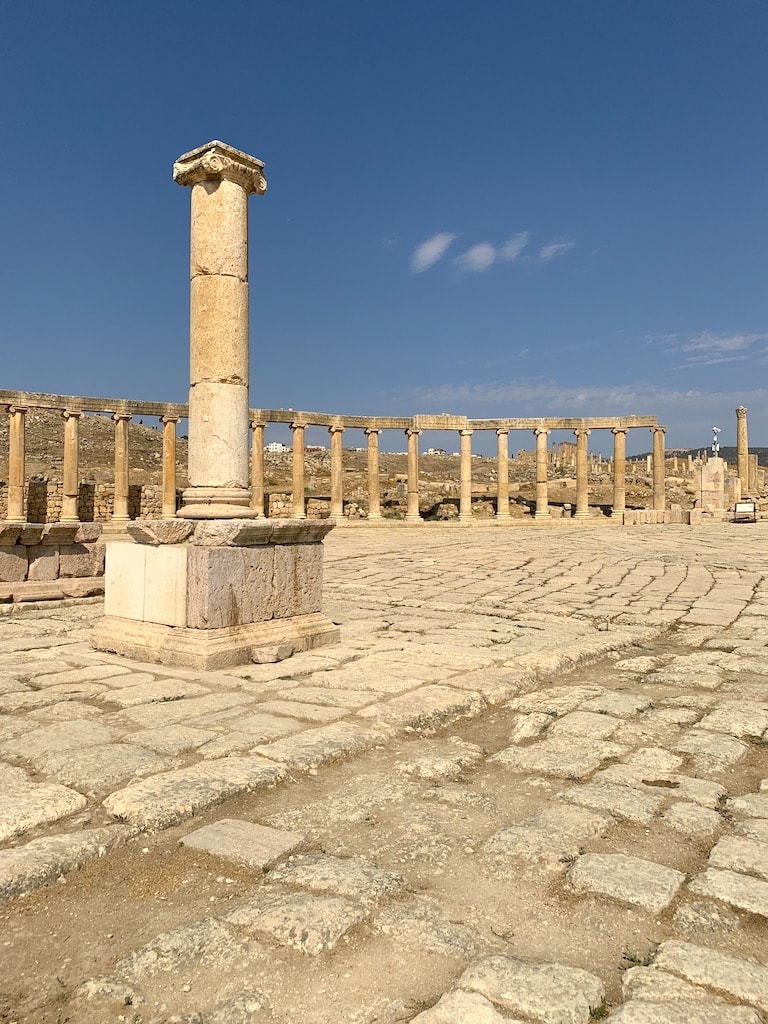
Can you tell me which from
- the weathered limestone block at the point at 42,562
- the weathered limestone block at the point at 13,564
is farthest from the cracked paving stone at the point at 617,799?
the weathered limestone block at the point at 42,562

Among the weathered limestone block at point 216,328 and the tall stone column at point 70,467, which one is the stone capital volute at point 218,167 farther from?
the tall stone column at point 70,467

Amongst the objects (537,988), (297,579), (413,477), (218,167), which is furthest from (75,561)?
(413,477)

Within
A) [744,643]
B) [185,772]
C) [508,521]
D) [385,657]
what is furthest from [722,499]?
[185,772]

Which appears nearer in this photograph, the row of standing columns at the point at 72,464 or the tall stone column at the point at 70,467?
the row of standing columns at the point at 72,464

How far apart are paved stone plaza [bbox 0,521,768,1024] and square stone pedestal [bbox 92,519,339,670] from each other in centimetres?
28

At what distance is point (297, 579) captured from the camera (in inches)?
253

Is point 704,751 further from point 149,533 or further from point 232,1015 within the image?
point 149,533

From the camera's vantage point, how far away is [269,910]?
2.19 meters

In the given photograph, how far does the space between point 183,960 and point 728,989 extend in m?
1.43

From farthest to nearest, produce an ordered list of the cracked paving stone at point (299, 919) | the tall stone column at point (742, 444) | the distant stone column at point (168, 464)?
the tall stone column at point (742, 444), the distant stone column at point (168, 464), the cracked paving stone at point (299, 919)

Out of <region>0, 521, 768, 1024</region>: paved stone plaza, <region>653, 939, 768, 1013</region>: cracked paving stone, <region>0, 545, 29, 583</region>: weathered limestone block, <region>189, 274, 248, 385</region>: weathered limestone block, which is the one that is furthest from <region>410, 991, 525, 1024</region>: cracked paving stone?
<region>0, 545, 29, 583</region>: weathered limestone block

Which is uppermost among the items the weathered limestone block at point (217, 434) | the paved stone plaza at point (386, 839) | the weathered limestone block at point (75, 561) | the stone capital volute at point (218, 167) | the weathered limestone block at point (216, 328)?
the stone capital volute at point (218, 167)

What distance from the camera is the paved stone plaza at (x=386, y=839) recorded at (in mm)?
1857

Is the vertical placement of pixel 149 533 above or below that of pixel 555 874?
above
